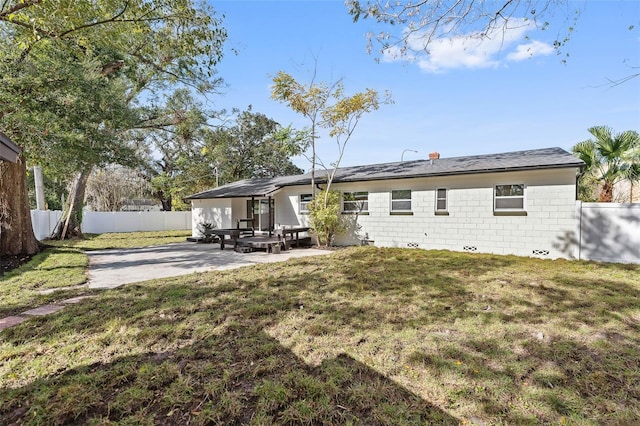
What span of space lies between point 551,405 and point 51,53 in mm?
12245

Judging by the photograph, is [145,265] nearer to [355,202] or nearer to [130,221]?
[355,202]

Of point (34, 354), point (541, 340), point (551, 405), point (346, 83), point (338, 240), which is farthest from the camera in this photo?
point (338, 240)

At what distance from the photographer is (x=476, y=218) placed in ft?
35.5

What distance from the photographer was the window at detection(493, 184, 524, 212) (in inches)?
399

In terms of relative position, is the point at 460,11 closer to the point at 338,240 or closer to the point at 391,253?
the point at 391,253

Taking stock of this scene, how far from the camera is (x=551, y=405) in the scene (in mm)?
2566

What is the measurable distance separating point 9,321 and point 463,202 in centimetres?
1149

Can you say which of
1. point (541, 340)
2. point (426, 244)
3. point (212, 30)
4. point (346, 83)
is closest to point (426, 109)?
point (346, 83)

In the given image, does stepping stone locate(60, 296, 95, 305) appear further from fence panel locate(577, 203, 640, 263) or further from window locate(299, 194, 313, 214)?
fence panel locate(577, 203, 640, 263)

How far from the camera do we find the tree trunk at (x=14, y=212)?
32.9ft

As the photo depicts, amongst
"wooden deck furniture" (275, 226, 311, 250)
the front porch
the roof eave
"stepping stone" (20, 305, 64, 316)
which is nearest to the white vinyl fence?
the front porch

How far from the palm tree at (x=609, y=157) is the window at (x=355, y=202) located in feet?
26.2

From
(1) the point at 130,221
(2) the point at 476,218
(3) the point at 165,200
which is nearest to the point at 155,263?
(2) the point at 476,218

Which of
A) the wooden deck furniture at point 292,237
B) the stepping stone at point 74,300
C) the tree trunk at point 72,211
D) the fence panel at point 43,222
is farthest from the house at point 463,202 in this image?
the fence panel at point 43,222
